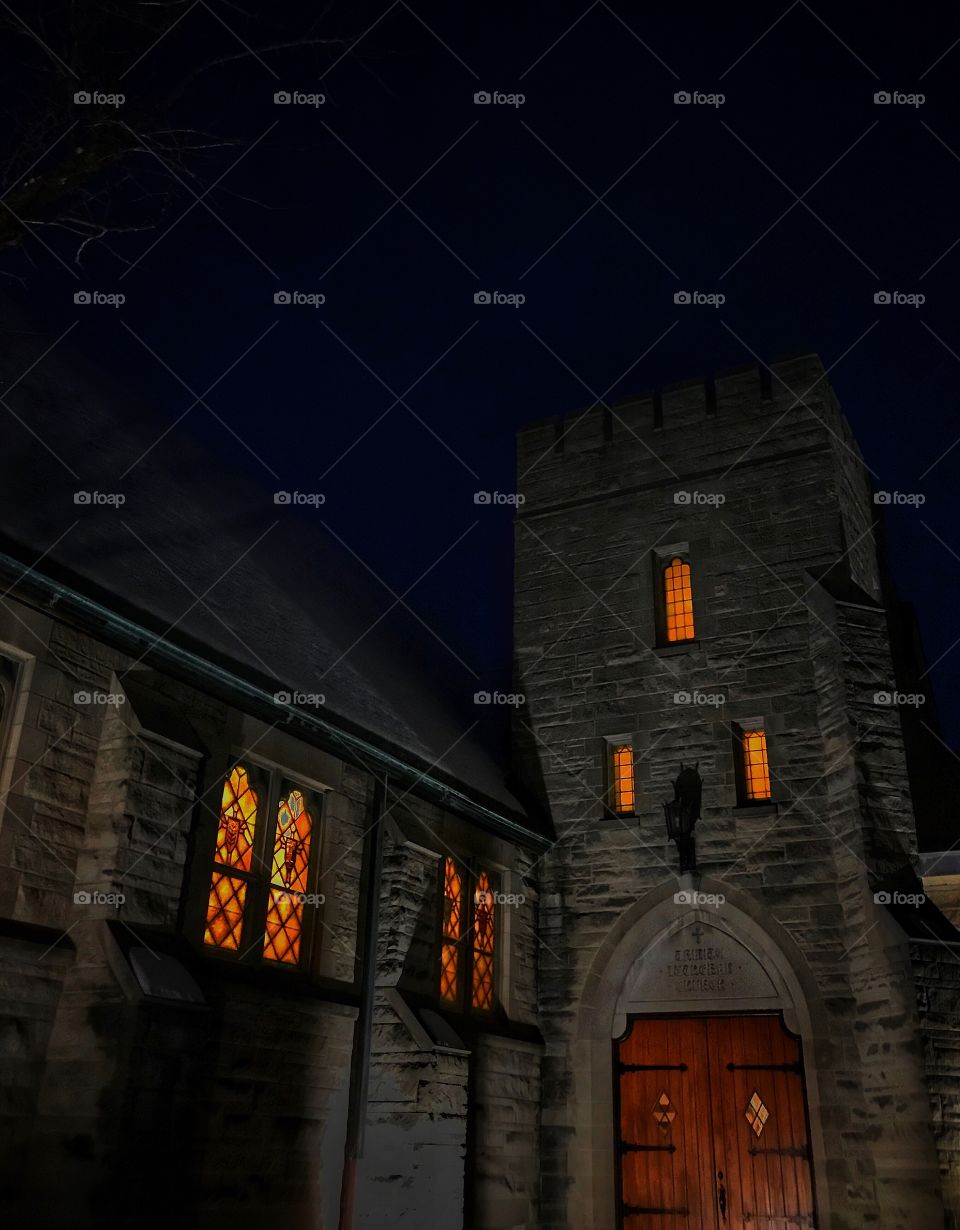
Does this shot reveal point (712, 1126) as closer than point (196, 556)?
No

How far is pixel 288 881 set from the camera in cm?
1080

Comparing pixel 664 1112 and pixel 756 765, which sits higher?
pixel 756 765

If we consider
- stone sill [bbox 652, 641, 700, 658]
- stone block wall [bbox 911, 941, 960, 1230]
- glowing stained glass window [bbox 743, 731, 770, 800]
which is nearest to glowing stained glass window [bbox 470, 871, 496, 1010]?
glowing stained glass window [bbox 743, 731, 770, 800]

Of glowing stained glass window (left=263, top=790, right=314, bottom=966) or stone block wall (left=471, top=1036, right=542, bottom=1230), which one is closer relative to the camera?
glowing stained glass window (left=263, top=790, right=314, bottom=966)

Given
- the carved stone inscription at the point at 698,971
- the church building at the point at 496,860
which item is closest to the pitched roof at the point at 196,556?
the church building at the point at 496,860

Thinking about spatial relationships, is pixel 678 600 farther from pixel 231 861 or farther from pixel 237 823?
pixel 231 861

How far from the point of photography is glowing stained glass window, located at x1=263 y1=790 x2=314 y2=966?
1047 cm

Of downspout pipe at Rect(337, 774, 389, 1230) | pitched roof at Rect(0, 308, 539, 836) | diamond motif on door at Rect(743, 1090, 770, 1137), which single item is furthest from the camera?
diamond motif on door at Rect(743, 1090, 770, 1137)

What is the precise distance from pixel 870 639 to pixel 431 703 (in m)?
6.16

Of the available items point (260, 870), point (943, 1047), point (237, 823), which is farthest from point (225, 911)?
point (943, 1047)

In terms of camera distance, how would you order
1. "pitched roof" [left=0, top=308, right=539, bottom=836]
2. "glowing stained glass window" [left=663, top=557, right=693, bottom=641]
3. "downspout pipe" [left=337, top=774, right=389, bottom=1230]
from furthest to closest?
"glowing stained glass window" [left=663, top=557, right=693, bottom=641]
"downspout pipe" [left=337, top=774, right=389, bottom=1230]
"pitched roof" [left=0, top=308, right=539, bottom=836]

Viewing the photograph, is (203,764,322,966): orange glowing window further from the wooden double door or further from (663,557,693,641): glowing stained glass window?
(663,557,693,641): glowing stained glass window

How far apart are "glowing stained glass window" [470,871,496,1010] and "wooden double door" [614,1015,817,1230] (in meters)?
1.90

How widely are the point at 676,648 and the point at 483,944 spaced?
497 centimetres
